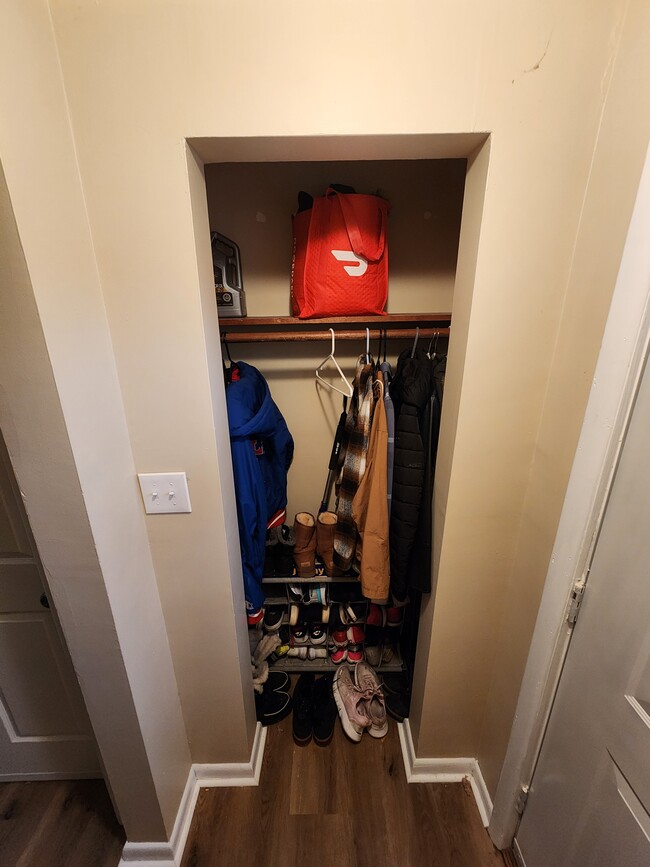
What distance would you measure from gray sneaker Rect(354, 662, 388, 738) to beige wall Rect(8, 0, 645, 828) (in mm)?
662

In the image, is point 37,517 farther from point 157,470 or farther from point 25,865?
point 25,865

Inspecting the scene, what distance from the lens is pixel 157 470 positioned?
0.92 m

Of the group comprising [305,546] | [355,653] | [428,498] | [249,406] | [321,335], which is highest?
[321,335]

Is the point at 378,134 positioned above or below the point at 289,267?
above

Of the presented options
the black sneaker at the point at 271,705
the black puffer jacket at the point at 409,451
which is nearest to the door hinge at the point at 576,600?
the black puffer jacket at the point at 409,451

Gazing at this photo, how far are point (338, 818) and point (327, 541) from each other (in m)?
0.91

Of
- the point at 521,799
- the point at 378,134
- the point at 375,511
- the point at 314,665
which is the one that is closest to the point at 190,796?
the point at 314,665

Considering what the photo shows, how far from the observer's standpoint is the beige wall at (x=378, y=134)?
2.17ft

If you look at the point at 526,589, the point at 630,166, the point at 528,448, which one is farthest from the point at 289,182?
the point at 526,589

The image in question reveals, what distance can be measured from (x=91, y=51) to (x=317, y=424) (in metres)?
1.16

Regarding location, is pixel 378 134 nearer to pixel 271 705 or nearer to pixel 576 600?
pixel 576 600

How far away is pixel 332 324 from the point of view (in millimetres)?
1213

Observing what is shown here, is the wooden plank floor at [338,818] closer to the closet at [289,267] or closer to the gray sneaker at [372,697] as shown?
the gray sneaker at [372,697]

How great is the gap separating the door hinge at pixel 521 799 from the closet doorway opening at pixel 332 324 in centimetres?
35
